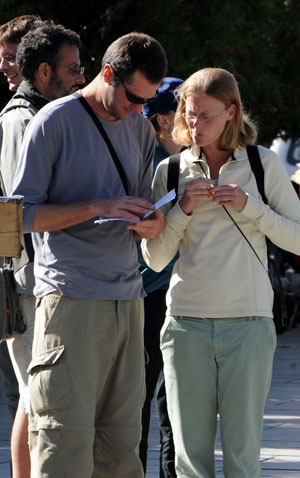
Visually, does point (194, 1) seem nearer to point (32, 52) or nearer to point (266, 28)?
point (266, 28)

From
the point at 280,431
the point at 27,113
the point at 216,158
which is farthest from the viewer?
the point at 280,431

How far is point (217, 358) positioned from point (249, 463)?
0.41 meters

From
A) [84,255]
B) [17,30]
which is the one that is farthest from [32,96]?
[84,255]

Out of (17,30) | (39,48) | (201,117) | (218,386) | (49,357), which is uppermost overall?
(17,30)

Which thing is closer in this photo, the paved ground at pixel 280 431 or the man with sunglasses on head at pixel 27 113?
the man with sunglasses on head at pixel 27 113

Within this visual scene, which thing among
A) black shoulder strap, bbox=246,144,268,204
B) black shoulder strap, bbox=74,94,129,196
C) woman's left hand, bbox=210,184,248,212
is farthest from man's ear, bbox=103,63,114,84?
black shoulder strap, bbox=246,144,268,204

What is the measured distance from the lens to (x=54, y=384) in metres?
3.76

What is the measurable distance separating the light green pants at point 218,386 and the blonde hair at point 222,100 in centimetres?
70

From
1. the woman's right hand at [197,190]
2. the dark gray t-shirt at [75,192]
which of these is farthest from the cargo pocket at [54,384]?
the woman's right hand at [197,190]

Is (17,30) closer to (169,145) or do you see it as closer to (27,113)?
(27,113)

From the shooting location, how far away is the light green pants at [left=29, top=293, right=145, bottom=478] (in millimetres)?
3762

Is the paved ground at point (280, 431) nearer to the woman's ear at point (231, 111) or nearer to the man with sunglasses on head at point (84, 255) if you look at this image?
the man with sunglasses on head at point (84, 255)

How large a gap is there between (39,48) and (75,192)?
936mm

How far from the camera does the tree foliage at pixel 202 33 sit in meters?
10.0
